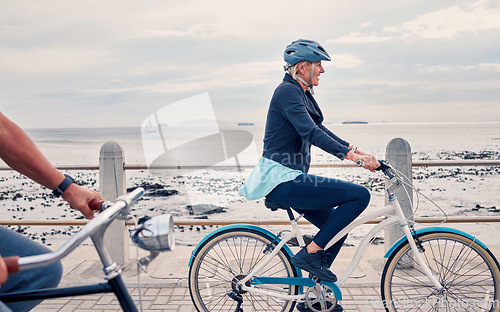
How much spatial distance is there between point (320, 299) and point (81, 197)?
2.14 meters

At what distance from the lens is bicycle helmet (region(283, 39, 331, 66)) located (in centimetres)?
335

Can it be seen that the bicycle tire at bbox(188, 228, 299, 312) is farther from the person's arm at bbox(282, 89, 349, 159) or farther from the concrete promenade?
the person's arm at bbox(282, 89, 349, 159)

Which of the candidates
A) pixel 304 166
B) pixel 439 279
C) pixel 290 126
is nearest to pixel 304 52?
pixel 290 126

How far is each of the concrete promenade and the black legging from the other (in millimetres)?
1267

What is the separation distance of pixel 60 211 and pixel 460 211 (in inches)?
501

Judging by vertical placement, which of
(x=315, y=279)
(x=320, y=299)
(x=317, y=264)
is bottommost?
(x=320, y=299)

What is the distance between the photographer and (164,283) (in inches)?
190

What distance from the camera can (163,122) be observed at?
523 centimetres

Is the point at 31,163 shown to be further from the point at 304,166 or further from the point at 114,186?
the point at 114,186

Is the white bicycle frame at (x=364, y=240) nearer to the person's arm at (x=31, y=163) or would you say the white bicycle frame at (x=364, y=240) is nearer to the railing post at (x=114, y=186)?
the person's arm at (x=31, y=163)

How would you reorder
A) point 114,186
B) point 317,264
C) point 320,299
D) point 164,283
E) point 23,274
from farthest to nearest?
1. point 114,186
2. point 164,283
3. point 320,299
4. point 317,264
5. point 23,274

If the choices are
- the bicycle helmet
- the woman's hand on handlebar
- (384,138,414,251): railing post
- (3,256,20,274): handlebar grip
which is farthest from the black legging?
(3,256,20,274): handlebar grip

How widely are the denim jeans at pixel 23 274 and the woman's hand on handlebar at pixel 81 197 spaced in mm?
188

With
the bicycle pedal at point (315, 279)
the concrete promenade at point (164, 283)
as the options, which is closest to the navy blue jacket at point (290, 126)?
the bicycle pedal at point (315, 279)
